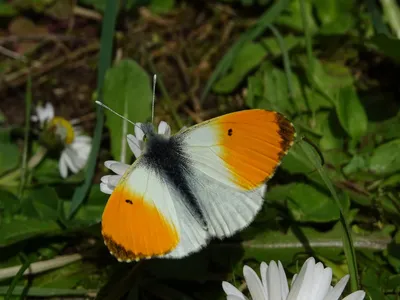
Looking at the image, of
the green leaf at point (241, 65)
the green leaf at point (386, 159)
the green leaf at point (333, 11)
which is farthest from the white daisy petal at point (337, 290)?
the green leaf at point (333, 11)

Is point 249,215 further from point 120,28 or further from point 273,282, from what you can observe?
point 120,28

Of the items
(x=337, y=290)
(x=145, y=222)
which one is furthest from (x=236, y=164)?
(x=337, y=290)

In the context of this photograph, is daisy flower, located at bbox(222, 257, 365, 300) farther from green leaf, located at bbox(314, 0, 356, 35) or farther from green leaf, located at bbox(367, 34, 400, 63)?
green leaf, located at bbox(314, 0, 356, 35)

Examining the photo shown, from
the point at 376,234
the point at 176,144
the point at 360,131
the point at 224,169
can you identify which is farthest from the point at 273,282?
the point at 360,131

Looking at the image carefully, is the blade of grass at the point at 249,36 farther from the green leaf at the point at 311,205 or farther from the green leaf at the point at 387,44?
the green leaf at the point at 311,205

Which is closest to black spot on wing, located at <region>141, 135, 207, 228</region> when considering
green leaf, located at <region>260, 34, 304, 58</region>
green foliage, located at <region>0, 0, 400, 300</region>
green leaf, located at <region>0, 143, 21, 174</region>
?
green foliage, located at <region>0, 0, 400, 300</region>

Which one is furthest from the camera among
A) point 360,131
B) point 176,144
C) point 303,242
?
point 360,131
